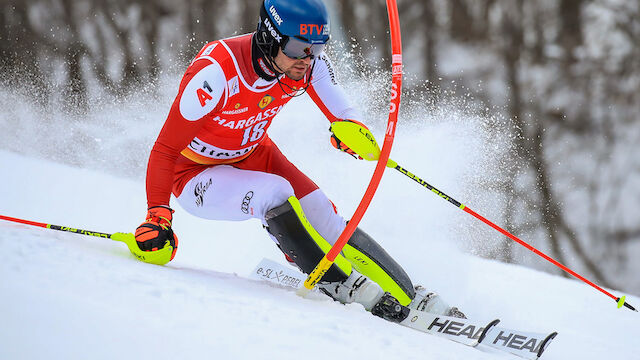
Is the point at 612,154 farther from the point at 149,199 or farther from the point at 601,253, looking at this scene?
the point at 149,199

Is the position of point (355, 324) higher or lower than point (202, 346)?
higher

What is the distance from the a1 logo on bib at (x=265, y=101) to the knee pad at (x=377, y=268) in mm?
676

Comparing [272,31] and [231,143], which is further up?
[272,31]

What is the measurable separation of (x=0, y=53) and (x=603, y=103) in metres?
8.92

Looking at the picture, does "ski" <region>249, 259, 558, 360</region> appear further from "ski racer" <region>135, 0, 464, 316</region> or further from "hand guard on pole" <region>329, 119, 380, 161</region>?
"hand guard on pole" <region>329, 119, 380, 161</region>

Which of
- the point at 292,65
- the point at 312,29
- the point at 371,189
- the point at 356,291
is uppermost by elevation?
the point at 312,29

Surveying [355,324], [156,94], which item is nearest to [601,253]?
[156,94]

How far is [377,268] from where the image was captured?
2393 millimetres

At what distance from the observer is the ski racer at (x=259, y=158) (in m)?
2.08

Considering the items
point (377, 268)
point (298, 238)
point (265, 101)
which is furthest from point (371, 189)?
point (265, 101)

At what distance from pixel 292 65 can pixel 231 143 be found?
17.5 inches

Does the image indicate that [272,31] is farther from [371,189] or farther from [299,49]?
[371,189]

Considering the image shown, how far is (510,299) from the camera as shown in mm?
3209

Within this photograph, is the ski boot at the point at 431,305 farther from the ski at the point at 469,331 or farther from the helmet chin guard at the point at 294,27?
the helmet chin guard at the point at 294,27
